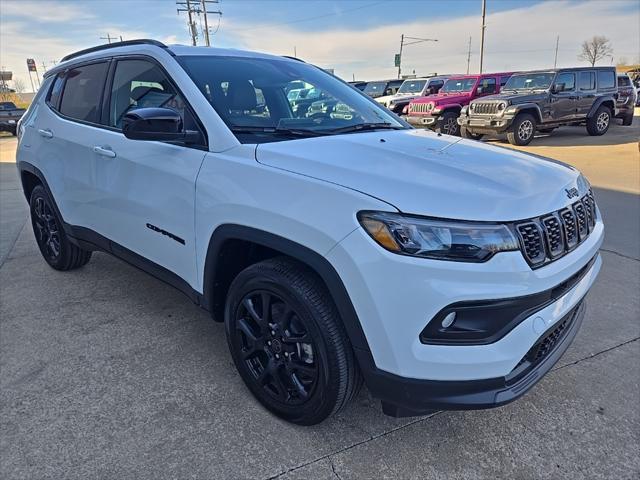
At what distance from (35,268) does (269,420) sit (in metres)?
3.32

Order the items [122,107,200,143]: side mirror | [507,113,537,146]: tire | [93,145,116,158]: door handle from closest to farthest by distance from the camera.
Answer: [122,107,200,143]: side mirror → [93,145,116,158]: door handle → [507,113,537,146]: tire

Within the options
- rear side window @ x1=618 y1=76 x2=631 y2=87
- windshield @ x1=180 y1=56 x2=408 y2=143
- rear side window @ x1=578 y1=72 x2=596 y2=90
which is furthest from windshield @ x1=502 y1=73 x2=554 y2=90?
windshield @ x1=180 y1=56 x2=408 y2=143

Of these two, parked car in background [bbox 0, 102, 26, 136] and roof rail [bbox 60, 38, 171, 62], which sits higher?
roof rail [bbox 60, 38, 171, 62]

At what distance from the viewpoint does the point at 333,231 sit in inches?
72.1

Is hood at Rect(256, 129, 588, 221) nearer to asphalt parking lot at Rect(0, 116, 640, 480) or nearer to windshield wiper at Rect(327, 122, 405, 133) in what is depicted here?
windshield wiper at Rect(327, 122, 405, 133)

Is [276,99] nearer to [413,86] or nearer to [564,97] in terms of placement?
[564,97]

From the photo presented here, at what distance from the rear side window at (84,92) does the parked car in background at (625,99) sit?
16247 millimetres

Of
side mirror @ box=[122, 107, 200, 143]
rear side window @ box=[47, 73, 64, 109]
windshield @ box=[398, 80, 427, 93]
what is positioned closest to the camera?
side mirror @ box=[122, 107, 200, 143]

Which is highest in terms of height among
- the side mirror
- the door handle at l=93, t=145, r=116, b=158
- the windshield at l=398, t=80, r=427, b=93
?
the windshield at l=398, t=80, r=427, b=93

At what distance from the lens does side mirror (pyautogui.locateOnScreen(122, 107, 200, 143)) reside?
7.89ft

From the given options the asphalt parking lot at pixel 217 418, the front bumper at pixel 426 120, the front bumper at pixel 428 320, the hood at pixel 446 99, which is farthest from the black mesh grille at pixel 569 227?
the hood at pixel 446 99

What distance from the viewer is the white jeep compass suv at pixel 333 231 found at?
1736 mm

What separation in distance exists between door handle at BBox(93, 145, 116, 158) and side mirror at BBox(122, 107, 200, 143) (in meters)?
0.64

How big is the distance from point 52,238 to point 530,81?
531 inches
